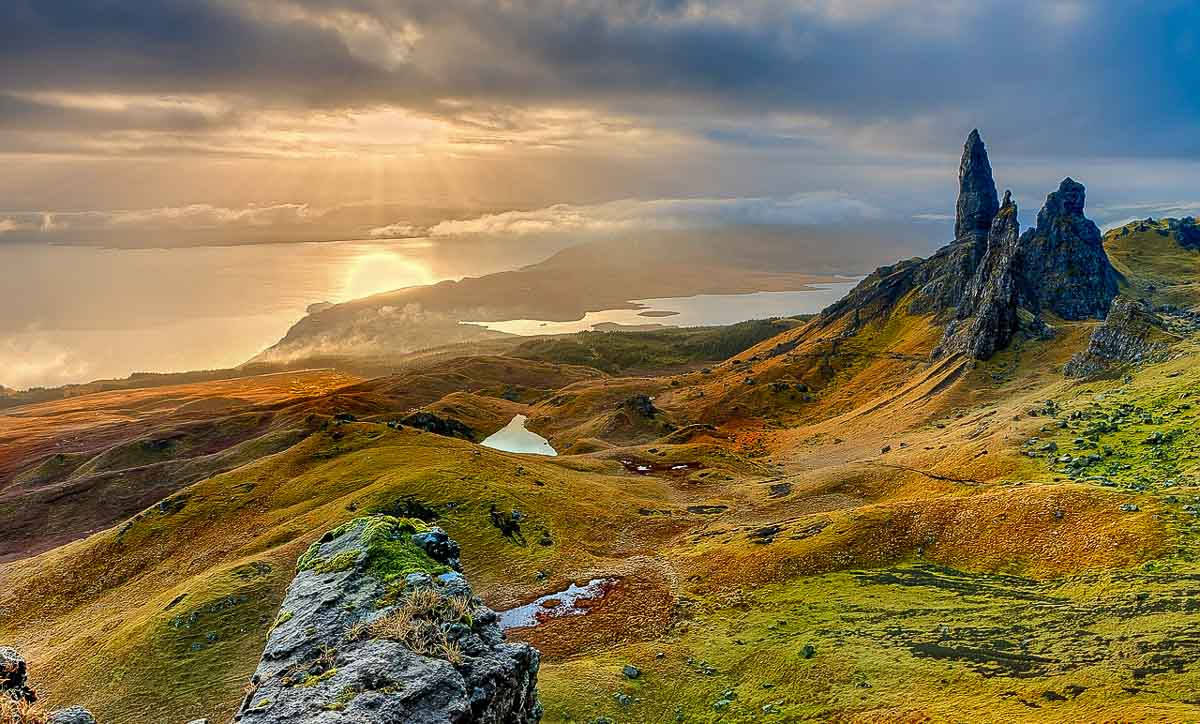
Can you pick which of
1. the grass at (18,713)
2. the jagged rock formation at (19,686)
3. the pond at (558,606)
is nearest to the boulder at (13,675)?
the jagged rock formation at (19,686)

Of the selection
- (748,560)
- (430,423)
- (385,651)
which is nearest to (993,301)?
(748,560)

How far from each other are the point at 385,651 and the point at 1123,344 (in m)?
125

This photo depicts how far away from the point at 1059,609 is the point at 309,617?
4220 cm

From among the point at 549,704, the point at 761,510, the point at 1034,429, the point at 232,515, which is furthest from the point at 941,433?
the point at 232,515

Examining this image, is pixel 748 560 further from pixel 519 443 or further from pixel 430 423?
pixel 519 443

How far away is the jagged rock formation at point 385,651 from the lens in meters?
11.9

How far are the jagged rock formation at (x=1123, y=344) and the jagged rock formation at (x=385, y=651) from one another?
115156mm

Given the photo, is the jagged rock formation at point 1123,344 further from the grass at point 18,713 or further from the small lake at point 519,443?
the grass at point 18,713

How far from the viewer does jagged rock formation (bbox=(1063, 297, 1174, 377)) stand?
9738cm

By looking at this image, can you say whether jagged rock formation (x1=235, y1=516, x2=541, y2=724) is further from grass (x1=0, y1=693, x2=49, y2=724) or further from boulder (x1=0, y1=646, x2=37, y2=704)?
boulder (x1=0, y1=646, x2=37, y2=704)

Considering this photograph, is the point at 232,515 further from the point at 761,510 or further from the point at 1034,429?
the point at 1034,429

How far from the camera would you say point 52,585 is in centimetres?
6831

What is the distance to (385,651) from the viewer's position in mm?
13234

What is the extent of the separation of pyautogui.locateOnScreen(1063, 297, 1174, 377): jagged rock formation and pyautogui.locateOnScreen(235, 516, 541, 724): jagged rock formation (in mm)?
115156
